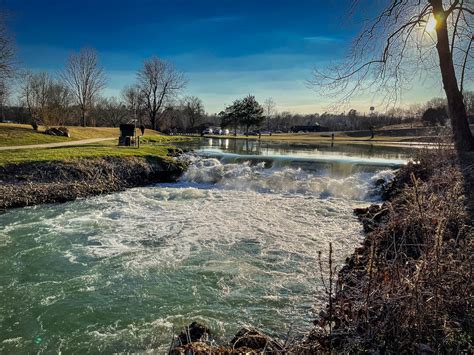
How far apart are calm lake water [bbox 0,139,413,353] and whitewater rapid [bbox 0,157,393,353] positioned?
3 cm

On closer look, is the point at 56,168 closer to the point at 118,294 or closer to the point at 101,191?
the point at 101,191

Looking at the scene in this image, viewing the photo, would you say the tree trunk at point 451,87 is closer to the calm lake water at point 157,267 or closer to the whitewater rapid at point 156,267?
the calm lake water at point 157,267

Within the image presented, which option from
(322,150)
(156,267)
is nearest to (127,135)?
(322,150)

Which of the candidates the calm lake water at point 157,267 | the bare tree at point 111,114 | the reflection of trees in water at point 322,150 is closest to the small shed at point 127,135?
the reflection of trees in water at point 322,150

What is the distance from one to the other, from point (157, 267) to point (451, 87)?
34.2ft

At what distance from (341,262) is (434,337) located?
421 cm

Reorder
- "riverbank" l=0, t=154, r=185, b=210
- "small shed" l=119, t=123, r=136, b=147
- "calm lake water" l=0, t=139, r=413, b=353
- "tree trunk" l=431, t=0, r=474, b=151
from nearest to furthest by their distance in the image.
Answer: "calm lake water" l=0, t=139, r=413, b=353 → "tree trunk" l=431, t=0, r=474, b=151 → "riverbank" l=0, t=154, r=185, b=210 → "small shed" l=119, t=123, r=136, b=147

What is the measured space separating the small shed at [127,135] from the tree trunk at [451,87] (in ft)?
61.8

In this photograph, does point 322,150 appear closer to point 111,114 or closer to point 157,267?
point 157,267

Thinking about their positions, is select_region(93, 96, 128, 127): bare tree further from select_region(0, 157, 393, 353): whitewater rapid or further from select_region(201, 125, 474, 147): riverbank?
select_region(0, 157, 393, 353): whitewater rapid

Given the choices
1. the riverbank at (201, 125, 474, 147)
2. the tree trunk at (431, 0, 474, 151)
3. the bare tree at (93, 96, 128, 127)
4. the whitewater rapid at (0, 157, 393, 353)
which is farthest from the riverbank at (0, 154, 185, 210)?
the bare tree at (93, 96, 128, 127)

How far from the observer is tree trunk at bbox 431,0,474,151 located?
1022 centimetres

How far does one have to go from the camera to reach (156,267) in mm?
6848

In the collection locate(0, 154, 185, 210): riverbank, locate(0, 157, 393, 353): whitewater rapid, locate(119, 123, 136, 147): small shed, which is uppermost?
locate(119, 123, 136, 147): small shed
